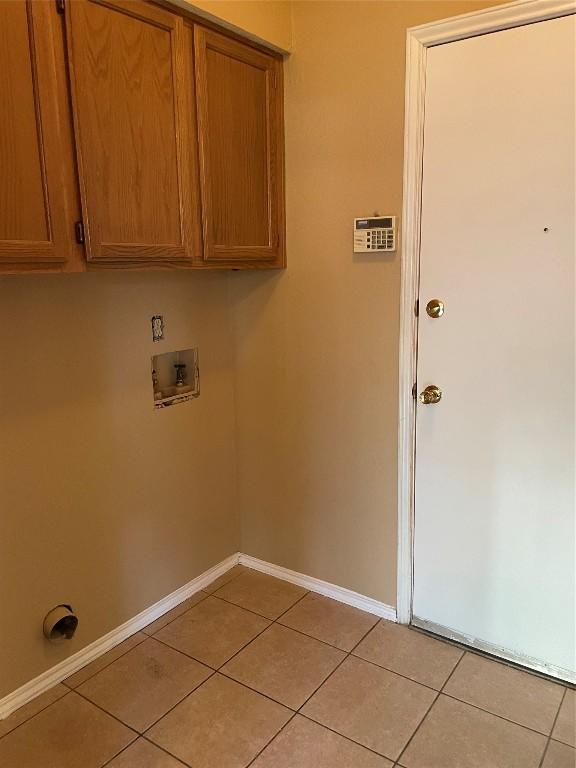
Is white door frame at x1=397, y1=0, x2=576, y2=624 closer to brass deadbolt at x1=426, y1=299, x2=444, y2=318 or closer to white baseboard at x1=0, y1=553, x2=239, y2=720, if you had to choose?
brass deadbolt at x1=426, y1=299, x2=444, y2=318

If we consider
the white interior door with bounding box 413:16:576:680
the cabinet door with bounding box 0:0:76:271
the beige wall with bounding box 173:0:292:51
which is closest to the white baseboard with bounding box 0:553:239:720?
the white interior door with bounding box 413:16:576:680

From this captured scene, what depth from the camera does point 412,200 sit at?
202 centimetres

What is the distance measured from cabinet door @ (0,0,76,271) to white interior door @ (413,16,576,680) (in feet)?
3.85

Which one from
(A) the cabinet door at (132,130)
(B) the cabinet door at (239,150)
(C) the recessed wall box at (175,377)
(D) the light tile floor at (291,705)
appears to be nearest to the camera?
(A) the cabinet door at (132,130)

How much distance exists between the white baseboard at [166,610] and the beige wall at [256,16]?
2.19m

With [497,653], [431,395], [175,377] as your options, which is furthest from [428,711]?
Answer: [175,377]

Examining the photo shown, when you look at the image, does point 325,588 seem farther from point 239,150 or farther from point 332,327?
point 239,150

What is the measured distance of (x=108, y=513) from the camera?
2178 mm

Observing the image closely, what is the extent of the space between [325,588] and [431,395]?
3.42ft

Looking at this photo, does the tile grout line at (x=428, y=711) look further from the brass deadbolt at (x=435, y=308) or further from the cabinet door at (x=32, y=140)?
the cabinet door at (x=32, y=140)

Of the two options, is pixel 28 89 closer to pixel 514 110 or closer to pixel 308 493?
pixel 514 110

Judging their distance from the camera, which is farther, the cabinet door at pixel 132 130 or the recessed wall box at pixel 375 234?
the recessed wall box at pixel 375 234

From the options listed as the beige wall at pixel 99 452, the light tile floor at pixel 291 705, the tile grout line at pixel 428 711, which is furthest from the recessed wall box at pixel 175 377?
the tile grout line at pixel 428 711

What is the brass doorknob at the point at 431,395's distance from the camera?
2090 mm
